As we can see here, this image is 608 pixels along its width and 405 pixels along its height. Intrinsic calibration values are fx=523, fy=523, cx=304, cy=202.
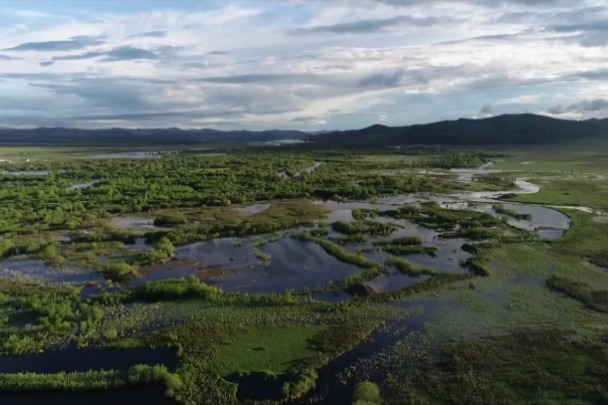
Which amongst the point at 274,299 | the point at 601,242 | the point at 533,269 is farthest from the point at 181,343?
the point at 601,242

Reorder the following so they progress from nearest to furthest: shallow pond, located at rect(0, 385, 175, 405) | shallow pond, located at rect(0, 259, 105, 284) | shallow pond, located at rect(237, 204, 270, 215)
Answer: shallow pond, located at rect(0, 385, 175, 405)
shallow pond, located at rect(0, 259, 105, 284)
shallow pond, located at rect(237, 204, 270, 215)

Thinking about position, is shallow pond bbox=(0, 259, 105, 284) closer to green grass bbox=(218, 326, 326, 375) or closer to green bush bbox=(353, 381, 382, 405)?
green grass bbox=(218, 326, 326, 375)

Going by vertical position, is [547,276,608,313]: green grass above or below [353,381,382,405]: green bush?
above

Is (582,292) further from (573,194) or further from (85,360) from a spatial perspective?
(573,194)

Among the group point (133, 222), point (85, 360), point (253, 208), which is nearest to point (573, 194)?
point (253, 208)

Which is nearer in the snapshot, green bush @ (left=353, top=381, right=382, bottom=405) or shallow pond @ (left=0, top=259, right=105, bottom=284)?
green bush @ (left=353, top=381, right=382, bottom=405)

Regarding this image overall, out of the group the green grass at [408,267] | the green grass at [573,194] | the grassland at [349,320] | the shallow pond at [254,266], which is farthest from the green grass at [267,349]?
the green grass at [573,194]

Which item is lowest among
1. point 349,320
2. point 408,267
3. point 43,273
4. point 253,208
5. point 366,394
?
point 366,394

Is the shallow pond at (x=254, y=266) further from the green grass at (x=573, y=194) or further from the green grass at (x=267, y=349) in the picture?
the green grass at (x=573, y=194)

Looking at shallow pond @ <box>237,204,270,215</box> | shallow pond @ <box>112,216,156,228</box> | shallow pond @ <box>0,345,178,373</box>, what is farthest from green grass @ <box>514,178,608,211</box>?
shallow pond @ <box>0,345,178,373</box>

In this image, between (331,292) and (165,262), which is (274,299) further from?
(165,262)
